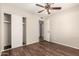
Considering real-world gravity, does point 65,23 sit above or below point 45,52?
above

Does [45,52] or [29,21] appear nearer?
[45,52]

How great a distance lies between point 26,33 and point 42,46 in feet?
3.12

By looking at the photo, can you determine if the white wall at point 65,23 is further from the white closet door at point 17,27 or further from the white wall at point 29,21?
the white closet door at point 17,27

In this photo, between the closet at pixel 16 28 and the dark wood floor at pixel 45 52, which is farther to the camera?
the closet at pixel 16 28

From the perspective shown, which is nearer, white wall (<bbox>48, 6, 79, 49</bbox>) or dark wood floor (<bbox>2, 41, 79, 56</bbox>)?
dark wood floor (<bbox>2, 41, 79, 56</bbox>)

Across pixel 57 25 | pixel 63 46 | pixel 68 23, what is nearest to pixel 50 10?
pixel 57 25

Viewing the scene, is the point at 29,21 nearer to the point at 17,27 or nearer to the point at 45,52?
the point at 17,27

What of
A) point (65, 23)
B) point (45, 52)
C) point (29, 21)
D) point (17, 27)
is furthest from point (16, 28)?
point (65, 23)

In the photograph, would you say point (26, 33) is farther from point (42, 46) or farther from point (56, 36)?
point (56, 36)

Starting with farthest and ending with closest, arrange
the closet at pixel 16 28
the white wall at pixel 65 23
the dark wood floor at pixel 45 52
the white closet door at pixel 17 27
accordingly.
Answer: the white closet door at pixel 17 27 → the closet at pixel 16 28 → the white wall at pixel 65 23 → the dark wood floor at pixel 45 52

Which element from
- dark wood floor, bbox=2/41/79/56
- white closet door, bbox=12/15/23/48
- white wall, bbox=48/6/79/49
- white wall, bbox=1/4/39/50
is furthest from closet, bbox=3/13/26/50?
white wall, bbox=48/6/79/49

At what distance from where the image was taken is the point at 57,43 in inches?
91.4

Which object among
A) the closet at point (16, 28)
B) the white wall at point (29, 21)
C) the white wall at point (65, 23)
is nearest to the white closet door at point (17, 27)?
the closet at point (16, 28)

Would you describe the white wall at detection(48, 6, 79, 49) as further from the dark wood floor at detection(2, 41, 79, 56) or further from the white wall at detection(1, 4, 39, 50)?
the white wall at detection(1, 4, 39, 50)
